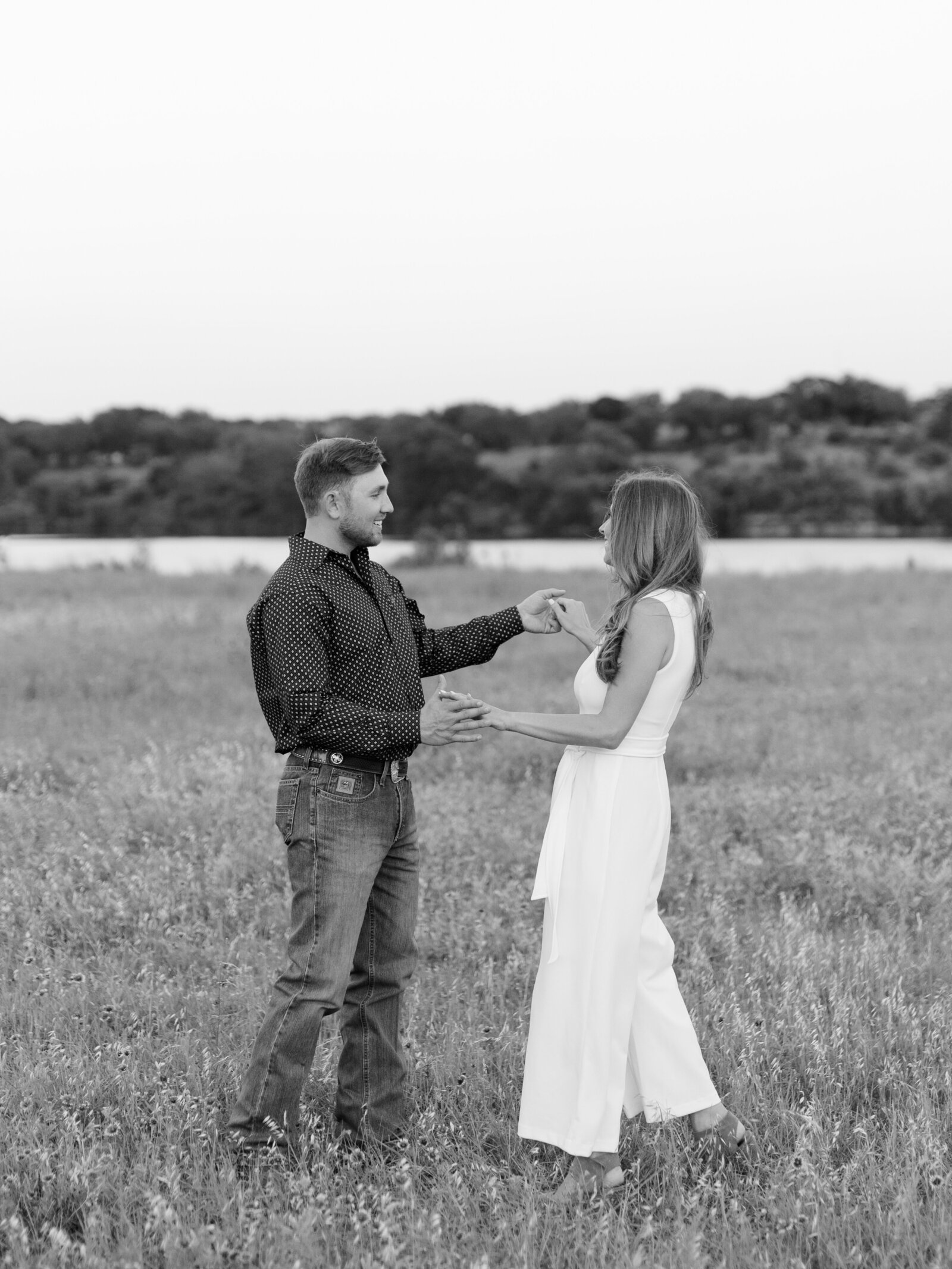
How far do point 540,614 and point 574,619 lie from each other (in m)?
0.26

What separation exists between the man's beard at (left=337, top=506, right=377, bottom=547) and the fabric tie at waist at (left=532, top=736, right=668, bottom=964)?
1.03 meters

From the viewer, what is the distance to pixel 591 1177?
3.82m

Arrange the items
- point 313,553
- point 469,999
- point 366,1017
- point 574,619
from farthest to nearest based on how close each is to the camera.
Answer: point 469,999 < point 574,619 < point 366,1017 < point 313,553

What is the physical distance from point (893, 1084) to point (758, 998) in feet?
2.67

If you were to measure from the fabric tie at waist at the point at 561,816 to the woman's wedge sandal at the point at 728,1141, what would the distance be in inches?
32.1

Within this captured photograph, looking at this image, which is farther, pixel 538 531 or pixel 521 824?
pixel 538 531

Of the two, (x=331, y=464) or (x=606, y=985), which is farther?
(x=331, y=464)

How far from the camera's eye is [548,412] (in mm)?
58125

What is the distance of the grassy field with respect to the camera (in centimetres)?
347

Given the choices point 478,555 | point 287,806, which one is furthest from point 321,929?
point 478,555

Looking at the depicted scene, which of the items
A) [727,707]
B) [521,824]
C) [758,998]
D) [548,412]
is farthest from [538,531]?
[758,998]

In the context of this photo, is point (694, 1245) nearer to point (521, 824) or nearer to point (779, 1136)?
point (779, 1136)

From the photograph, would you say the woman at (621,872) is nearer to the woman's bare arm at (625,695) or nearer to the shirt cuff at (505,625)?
the woman's bare arm at (625,695)

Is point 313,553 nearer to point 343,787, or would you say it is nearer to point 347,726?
point 347,726
